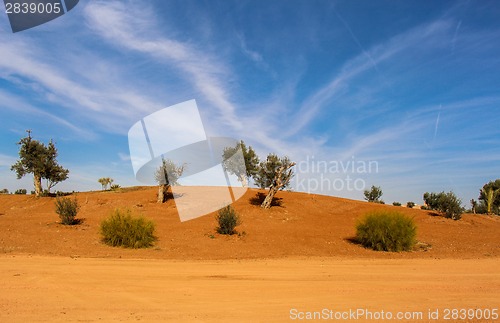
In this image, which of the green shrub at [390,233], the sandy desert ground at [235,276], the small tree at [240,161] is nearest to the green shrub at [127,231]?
the sandy desert ground at [235,276]

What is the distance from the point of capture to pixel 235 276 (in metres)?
9.23

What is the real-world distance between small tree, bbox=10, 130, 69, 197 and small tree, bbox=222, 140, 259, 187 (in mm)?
19982

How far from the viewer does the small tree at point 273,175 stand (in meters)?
28.4

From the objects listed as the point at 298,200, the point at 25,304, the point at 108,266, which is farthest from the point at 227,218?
the point at 298,200

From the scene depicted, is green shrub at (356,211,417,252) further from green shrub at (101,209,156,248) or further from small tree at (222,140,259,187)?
small tree at (222,140,259,187)

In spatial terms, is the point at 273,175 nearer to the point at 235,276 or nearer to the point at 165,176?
the point at 165,176

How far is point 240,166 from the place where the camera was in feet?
150

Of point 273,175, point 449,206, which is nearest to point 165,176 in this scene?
point 273,175

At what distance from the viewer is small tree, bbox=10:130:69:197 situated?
35866 millimetres

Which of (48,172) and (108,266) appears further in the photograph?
(48,172)

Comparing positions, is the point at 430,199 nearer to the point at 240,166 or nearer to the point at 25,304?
the point at 240,166

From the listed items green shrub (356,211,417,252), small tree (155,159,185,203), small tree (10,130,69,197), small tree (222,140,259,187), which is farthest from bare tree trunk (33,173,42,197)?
green shrub (356,211,417,252)

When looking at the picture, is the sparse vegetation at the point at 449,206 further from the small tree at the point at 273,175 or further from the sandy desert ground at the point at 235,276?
the small tree at the point at 273,175

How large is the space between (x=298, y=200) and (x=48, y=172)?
2665 centimetres
